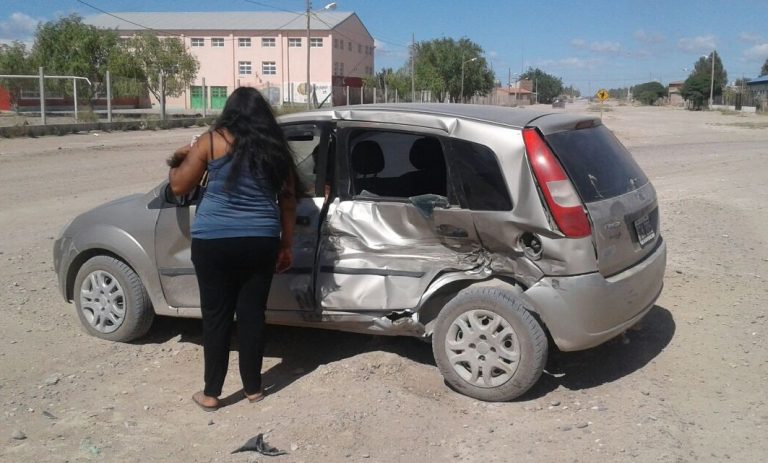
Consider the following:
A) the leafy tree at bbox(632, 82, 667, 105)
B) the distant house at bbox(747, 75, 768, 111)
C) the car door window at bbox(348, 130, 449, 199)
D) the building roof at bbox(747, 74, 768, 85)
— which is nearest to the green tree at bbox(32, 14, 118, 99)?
the car door window at bbox(348, 130, 449, 199)

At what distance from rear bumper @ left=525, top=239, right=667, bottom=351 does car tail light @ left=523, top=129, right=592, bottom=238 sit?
275 millimetres

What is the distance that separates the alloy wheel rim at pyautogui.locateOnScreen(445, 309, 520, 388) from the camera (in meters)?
4.33

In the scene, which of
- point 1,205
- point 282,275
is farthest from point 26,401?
point 1,205

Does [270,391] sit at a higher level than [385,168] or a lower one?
lower

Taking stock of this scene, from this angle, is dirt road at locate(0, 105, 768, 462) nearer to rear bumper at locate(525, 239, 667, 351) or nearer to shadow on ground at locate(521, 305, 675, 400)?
shadow on ground at locate(521, 305, 675, 400)

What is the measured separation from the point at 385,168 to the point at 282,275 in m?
0.92

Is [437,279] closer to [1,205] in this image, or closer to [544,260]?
[544,260]

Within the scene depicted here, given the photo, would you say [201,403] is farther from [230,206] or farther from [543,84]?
[543,84]

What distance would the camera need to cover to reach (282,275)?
4.84 m

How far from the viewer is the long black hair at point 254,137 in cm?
418

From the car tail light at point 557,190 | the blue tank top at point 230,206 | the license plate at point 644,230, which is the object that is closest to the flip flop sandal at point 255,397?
the blue tank top at point 230,206

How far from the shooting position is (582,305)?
13.9ft

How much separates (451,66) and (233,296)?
84.9m

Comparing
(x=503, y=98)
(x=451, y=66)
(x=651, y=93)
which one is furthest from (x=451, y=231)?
(x=651, y=93)
